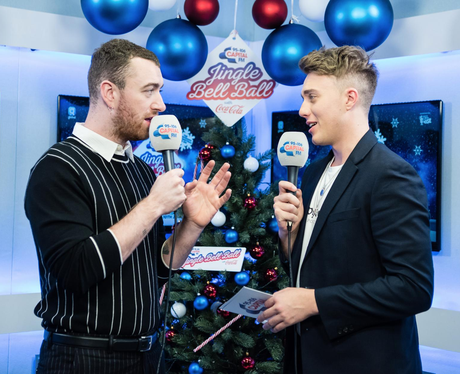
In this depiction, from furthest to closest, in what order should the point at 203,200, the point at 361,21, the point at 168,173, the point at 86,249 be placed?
the point at 361,21, the point at 203,200, the point at 168,173, the point at 86,249

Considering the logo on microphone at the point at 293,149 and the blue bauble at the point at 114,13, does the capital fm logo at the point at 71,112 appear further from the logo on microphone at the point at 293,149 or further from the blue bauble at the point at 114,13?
the logo on microphone at the point at 293,149

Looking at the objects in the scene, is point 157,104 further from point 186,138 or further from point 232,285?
point 186,138

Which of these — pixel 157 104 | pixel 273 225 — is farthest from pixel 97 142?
pixel 273 225

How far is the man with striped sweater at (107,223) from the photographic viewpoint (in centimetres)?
159

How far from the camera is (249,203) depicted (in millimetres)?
3619

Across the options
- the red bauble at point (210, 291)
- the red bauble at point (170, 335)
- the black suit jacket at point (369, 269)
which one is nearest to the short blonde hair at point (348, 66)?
the black suit jacket at point (369, 269)

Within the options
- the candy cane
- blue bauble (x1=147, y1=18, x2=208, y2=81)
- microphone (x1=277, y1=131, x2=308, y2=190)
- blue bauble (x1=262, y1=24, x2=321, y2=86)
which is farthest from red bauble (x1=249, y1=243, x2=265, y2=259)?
microphone (x1=277, y1=131, x2=308, y2=190)

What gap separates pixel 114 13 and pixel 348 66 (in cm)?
185

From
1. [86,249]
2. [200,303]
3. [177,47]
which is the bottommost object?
[200,303]

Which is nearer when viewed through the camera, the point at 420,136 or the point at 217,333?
the point at 217,333

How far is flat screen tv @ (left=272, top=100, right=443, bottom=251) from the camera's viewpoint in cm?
370

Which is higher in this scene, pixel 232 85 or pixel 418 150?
pixel 232 85

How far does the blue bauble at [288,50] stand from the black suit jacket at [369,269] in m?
1.72

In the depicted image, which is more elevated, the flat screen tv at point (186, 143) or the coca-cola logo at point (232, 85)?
the coca-cola logo at point (232, 85)
